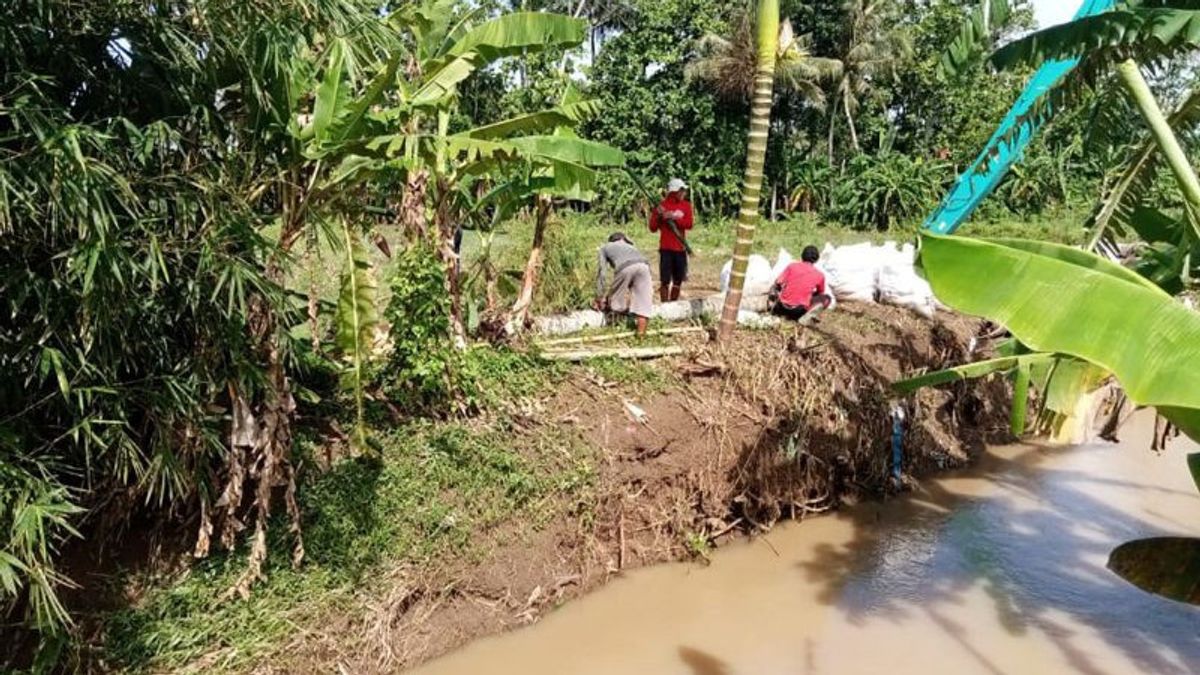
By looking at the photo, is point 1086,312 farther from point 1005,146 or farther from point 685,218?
point 685,218

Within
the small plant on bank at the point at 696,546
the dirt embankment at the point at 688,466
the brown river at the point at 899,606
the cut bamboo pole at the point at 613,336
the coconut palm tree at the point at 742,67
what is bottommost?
the brown river at the point at 899,606

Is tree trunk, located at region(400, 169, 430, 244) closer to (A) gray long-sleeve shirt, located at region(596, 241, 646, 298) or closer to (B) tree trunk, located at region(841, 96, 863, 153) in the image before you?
(A) gray long-sleeve shirt, located at region(596, 241, 646, 298)

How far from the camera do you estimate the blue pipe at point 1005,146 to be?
5.00 metres

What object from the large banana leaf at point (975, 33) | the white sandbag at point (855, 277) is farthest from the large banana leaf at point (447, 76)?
the white sandbag at point (855, 277)

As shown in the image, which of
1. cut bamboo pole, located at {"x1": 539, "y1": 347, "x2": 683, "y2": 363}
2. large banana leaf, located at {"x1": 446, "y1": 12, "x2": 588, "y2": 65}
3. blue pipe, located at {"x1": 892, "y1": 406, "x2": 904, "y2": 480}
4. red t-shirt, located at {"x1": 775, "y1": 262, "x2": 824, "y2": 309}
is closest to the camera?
large banana leaf, located at {"x1": 446, "y1": 12, "x2": 588, "y2": 65}

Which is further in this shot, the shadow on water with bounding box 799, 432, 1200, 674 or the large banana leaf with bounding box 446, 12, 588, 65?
the shadow on water with bounding box 799, 432, 1200, 674

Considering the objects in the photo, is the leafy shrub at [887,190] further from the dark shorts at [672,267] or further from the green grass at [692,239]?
the dark shorts at [672,267]

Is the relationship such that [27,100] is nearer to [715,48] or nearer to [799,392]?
[799,392]

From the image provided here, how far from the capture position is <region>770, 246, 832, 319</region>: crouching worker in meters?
7.83

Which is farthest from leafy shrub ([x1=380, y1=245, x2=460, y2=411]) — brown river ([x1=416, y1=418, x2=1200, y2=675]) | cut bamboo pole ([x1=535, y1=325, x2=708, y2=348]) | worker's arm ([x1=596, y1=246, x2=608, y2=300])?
worker's arm ([x1=596, y1=246, x2=608, y2=300])

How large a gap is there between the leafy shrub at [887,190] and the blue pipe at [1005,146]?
1045cm

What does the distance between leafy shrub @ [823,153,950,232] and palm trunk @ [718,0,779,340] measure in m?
13.4

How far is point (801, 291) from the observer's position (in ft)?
25.7

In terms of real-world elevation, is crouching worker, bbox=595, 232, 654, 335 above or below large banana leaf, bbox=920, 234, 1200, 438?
below
